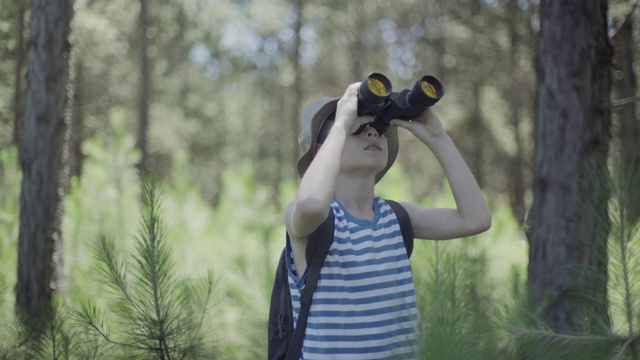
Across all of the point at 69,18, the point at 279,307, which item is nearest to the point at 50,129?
the point at 69,18

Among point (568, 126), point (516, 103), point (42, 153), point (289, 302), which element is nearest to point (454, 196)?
point (289, 302)

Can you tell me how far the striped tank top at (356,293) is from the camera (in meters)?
1.82

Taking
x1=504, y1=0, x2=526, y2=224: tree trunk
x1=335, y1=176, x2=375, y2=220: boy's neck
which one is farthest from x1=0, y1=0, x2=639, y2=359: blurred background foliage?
x1=335, y1=176, x2=375, y2=220: boy's neck

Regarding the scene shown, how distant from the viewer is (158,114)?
57.5 ft

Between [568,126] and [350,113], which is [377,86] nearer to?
[350,113]

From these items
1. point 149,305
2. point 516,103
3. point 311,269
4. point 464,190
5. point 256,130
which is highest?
point 256,130

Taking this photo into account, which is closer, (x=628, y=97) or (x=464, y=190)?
(x=464, y=190)

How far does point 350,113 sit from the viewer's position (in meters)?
1.88

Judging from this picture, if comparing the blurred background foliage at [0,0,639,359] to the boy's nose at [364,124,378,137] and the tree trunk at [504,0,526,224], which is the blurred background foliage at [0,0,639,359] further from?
the boy's nose at [364,124,378,137]

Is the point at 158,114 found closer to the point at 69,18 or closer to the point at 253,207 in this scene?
the point at 253,207

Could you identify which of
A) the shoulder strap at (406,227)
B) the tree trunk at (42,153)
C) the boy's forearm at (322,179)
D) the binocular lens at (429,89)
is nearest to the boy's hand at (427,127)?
the binocular lens at (429,89)

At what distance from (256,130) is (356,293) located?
80.6 ft

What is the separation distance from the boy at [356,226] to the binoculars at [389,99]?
3 cm

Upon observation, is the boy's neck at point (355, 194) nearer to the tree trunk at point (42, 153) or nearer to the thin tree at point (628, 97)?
the thin tree at point (628, 97)
